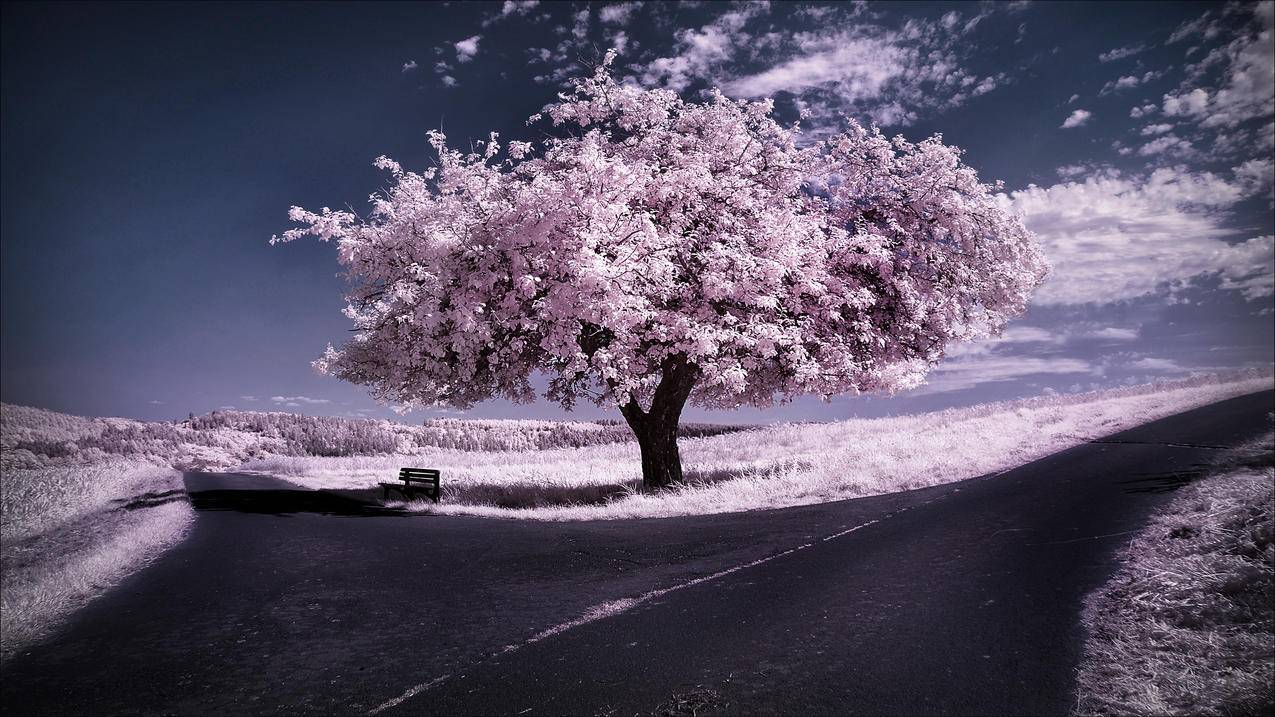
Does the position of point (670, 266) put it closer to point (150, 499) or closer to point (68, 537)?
point (68, 537)

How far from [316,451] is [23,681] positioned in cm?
5734

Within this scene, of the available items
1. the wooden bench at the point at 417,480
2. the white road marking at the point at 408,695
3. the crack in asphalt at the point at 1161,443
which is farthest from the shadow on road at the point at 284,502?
the crack in asphalt at the point at 1161,443

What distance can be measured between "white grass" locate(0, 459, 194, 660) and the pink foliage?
644 cm

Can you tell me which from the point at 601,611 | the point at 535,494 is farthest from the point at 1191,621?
the point at 535,494

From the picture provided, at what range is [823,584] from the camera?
7250 millimetres

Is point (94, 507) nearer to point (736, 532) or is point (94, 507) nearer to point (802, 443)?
point (736, 532)

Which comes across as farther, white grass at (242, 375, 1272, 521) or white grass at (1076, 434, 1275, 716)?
white grass at (242, 375, 1272, 521)

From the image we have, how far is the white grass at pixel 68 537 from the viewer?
377 inches

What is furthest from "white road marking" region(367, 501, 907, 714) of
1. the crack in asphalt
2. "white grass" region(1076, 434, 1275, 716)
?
the crack in asphalt

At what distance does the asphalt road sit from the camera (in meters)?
4.91

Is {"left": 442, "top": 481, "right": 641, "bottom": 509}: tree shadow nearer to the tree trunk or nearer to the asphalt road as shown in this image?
the tree trunk

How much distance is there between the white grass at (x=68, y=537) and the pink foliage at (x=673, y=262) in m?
6.44

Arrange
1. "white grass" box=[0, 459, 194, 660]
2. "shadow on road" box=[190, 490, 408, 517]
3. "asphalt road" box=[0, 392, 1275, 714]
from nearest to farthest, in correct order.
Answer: "asphalt road" box=[0, 392, 1275, 714] → "white grass" box=[0, 459, 194, 660] → "shadow on road" box=[190, 490, 408, 517]

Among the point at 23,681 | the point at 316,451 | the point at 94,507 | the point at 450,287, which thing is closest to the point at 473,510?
the point at 450,287
